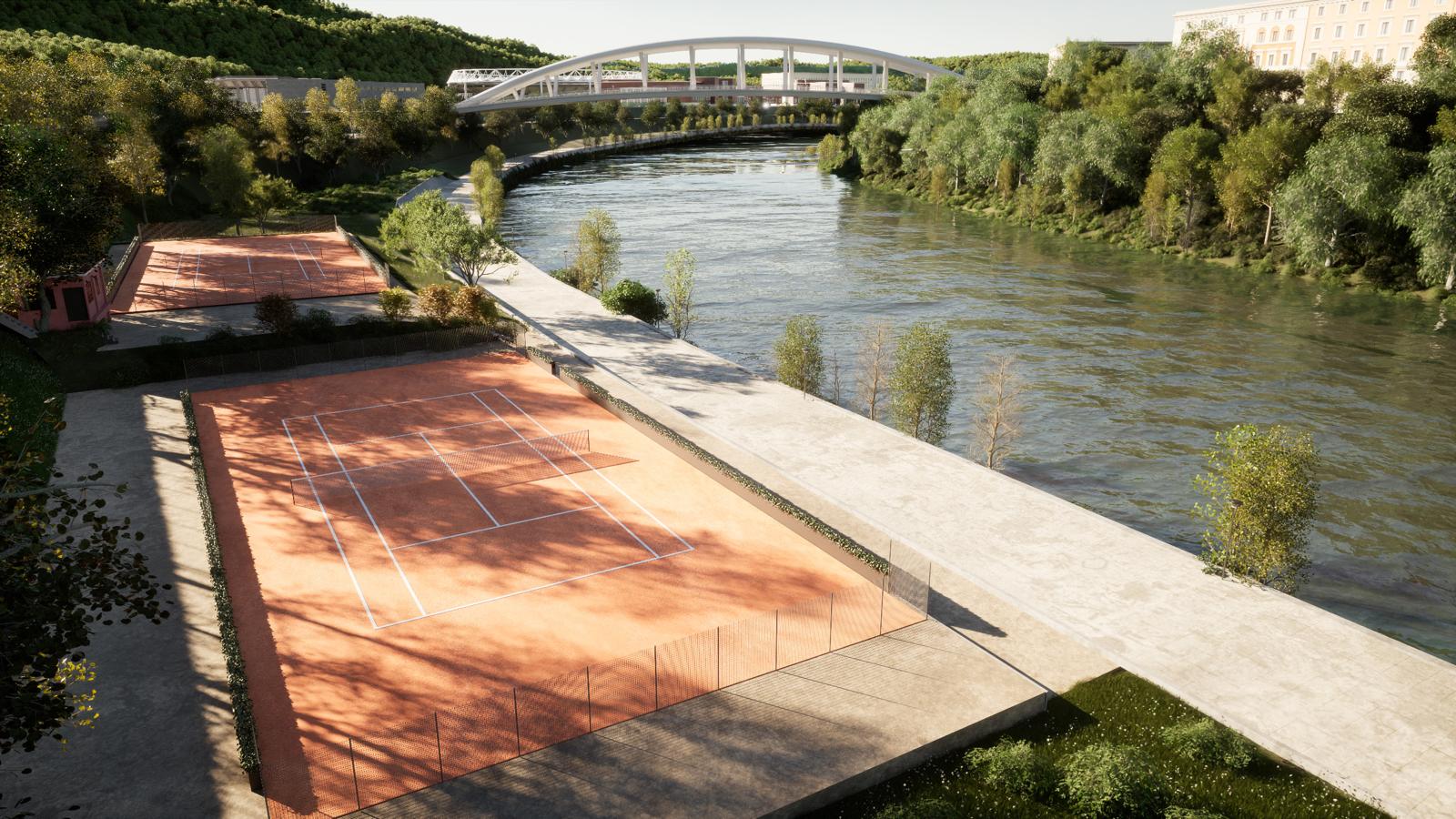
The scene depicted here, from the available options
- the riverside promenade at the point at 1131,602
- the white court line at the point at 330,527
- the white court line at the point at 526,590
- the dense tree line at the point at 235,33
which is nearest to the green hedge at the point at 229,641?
the white court line at the point at 330,527

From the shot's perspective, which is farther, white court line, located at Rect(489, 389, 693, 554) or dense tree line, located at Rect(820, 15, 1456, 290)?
Result: dense tree line, located at Rect(820, 15, 1456, 290)

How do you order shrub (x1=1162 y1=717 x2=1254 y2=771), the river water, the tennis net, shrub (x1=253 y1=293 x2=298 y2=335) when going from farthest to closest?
shrub (x1=253 y1=293 x2=298 y2=335)
the river water
the tennis net
shrub (x1=1162 y1=717 x2=1254 y2=771)

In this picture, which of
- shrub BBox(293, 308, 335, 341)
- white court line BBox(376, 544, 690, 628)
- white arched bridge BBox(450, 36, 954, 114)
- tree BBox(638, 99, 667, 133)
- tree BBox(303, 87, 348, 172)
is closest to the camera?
white court line BBox(376, 544, 690, 628)

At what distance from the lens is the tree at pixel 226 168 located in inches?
2832

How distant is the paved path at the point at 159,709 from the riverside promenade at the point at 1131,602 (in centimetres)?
1506

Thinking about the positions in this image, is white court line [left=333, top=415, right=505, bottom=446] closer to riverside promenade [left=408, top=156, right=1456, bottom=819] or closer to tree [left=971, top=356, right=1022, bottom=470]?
riverside promenade [left=408, top=156, right=1456, bottom=819]

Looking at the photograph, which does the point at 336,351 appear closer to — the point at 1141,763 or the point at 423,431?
the point at 423,431

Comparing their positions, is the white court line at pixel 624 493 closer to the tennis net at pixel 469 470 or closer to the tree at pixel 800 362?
the tennis net at pixel 469 470

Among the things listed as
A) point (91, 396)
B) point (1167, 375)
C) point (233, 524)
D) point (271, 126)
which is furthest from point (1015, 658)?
point (271, 126)

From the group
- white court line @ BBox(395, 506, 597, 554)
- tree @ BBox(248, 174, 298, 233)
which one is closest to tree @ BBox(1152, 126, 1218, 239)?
white court line @ BBox(395, 506, 597, 554)

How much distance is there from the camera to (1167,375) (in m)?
45.7

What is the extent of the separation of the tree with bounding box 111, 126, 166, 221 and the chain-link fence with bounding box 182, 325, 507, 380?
2981 cm

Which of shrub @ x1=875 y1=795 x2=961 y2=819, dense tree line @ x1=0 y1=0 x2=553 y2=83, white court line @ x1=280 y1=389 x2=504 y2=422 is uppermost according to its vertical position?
dense tree line @ x1=0 y1=0 x2=553 y2=83

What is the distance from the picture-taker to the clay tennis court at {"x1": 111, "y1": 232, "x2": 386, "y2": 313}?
2074 inches
